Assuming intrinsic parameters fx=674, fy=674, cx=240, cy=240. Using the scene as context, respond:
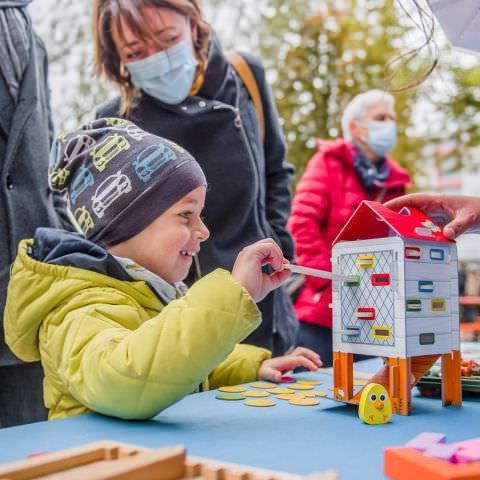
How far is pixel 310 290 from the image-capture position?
2.39 m

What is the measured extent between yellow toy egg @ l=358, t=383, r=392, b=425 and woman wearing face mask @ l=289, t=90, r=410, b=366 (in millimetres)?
1317

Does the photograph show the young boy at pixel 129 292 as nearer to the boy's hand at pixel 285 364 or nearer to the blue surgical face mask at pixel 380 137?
the boy's hand at pixel 285 364

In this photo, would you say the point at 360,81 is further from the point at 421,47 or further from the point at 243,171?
the point at 421,47

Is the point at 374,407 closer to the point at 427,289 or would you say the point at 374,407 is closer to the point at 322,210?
the point at 427,289

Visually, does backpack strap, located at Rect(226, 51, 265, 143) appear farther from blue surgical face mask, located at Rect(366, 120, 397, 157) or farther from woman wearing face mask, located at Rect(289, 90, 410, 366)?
blue surgical face mask, located at Rect(366, 120, 397, 157)

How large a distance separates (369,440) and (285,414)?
0.18 m

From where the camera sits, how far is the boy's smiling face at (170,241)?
1178mm

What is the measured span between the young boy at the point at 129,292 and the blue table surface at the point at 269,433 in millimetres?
46

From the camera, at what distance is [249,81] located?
192 centimetres

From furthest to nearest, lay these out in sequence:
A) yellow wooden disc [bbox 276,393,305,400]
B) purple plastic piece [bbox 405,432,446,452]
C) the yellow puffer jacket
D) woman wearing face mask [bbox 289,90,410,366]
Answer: woman wearing face mask [bbox 289,90,410,366], yellow wooden disc [bbox 276,393,305,400], the yellow puffer jacket, purple plastic piece [bbox 405,432,446,452]

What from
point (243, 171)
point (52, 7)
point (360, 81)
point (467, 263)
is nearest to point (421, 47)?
point (243, 171)

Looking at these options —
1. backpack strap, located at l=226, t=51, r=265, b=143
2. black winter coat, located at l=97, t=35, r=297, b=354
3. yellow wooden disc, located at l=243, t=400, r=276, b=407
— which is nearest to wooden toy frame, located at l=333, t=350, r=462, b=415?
yellow wooden disc, located at l=243, t=400, r=276, b=407

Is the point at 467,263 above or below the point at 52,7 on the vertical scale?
below

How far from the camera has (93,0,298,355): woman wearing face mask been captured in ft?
5.43
